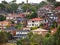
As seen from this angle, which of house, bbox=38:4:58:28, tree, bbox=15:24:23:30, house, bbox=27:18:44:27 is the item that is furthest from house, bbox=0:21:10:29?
house, bbox=38:4:58:28

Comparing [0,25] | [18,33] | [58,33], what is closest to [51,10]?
[0,25]

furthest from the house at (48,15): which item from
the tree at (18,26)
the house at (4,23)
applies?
the house at (4,23)

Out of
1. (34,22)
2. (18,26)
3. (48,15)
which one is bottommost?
(18,26)

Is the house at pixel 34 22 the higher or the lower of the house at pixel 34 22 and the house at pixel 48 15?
the lower

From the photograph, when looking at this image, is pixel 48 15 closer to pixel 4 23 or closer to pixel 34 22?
pixel 34 22

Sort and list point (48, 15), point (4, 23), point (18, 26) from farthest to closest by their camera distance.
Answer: point (48, 15) < point (4, 23) < point (18, 26)

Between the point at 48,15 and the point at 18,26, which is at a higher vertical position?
the point at 48,15

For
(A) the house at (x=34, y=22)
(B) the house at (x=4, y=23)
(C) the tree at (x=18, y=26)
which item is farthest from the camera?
(A) the house at (x=34, y=22)

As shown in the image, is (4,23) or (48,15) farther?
(48,15)

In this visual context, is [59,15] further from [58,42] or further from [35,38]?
[58,42]

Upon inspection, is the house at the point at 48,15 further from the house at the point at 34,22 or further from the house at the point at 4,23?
the house at the point at 4,23

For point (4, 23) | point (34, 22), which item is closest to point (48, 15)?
point (34, 22)
